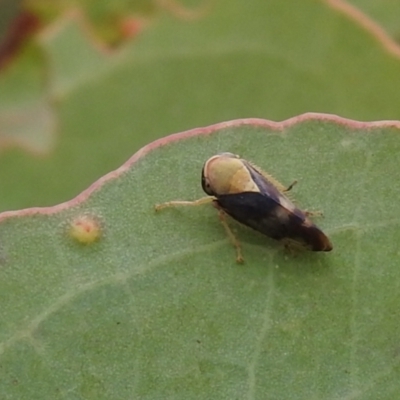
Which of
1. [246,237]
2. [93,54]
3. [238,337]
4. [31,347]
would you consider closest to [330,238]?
[246,237]

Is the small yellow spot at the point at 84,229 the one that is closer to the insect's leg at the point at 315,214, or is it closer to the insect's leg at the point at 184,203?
the insect's leg at the point at 184,203

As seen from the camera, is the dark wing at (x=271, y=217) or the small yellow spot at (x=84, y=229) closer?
the small yellow spot at (x=84, y=229)

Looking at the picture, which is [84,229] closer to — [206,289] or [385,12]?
[206,289]

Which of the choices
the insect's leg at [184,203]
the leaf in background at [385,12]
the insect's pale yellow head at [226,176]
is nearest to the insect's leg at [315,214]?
the insect's pale yellow head at [226,176]

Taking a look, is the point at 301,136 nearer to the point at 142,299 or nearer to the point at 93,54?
the point at 142,299

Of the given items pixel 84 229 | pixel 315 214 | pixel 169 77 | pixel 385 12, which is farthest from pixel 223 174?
pixel 385 12
